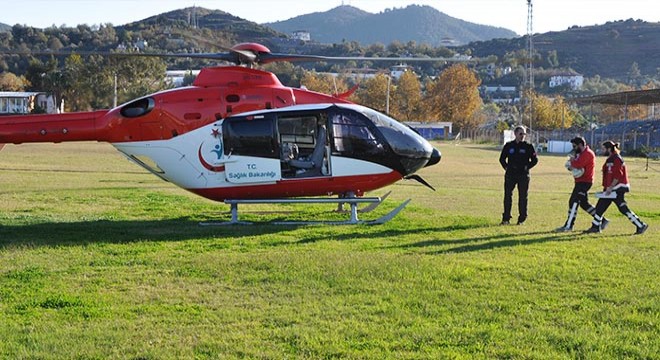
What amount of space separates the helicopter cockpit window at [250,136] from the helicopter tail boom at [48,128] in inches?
98.9

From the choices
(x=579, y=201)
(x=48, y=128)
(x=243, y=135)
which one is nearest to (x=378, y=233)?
(x=243, y=135)

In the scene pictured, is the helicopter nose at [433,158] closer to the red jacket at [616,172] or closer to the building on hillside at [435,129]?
the red jacket at [616,172]

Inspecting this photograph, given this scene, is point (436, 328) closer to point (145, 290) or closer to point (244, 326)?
point (244, 326)

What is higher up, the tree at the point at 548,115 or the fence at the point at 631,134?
the tree at the point at 548,115

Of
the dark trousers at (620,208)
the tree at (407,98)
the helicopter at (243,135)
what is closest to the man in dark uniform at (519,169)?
the dark trousers at (620,208)

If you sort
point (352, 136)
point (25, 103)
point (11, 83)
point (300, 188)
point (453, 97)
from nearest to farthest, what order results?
point (352, 136)
point (300, 188)
point (25, 103)
point (11, 83)
point (453, 97)

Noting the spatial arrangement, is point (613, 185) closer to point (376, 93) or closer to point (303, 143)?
point (303, 143)

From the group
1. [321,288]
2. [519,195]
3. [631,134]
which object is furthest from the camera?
[631,134]

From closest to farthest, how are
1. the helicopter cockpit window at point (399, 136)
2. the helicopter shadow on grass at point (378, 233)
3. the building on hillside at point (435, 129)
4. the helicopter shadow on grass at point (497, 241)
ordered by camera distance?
the helicopter shadow on grass at point (497, 241), the helicopter shadow on grass at point (378, 233), the helicopter cockpit window at point (399, 136), the building on hillside at point (435, 129)

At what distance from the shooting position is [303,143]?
14266mm

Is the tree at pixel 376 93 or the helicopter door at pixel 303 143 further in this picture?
the tree at pixel 376 93

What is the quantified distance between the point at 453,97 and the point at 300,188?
109 m

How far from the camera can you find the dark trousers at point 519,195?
14.5 m

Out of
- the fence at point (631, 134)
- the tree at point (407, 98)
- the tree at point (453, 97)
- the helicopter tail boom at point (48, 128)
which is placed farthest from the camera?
the tree at point (407, 98)
